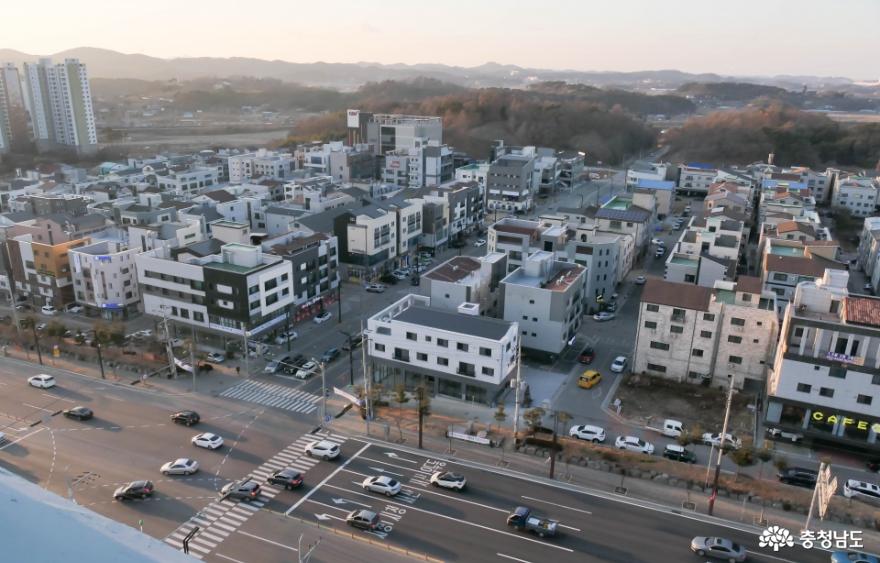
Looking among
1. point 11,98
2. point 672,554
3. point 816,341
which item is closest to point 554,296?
point 816,341

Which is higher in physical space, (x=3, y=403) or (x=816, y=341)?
(x=816, y=341)

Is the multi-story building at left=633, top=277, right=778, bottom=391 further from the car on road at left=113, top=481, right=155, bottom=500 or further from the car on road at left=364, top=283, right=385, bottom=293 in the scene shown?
the car on road at left=113, top=481, right=155, bottom=500

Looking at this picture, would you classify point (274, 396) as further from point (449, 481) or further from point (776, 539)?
point (776, 539)

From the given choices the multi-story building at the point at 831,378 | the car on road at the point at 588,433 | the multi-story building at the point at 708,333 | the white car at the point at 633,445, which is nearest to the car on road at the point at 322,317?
the car on road at the point at 588,433

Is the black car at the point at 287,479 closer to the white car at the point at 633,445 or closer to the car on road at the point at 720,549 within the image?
the white car at the point at 633,445

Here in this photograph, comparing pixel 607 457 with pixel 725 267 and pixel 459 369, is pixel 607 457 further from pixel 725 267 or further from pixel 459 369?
pixel 725 267

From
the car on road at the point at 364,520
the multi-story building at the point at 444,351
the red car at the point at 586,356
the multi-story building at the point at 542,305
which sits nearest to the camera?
the car on road at the point at 364,520

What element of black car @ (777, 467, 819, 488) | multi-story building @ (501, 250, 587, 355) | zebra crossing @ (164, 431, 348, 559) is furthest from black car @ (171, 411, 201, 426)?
black car @ (777, 467, 819, 488)
